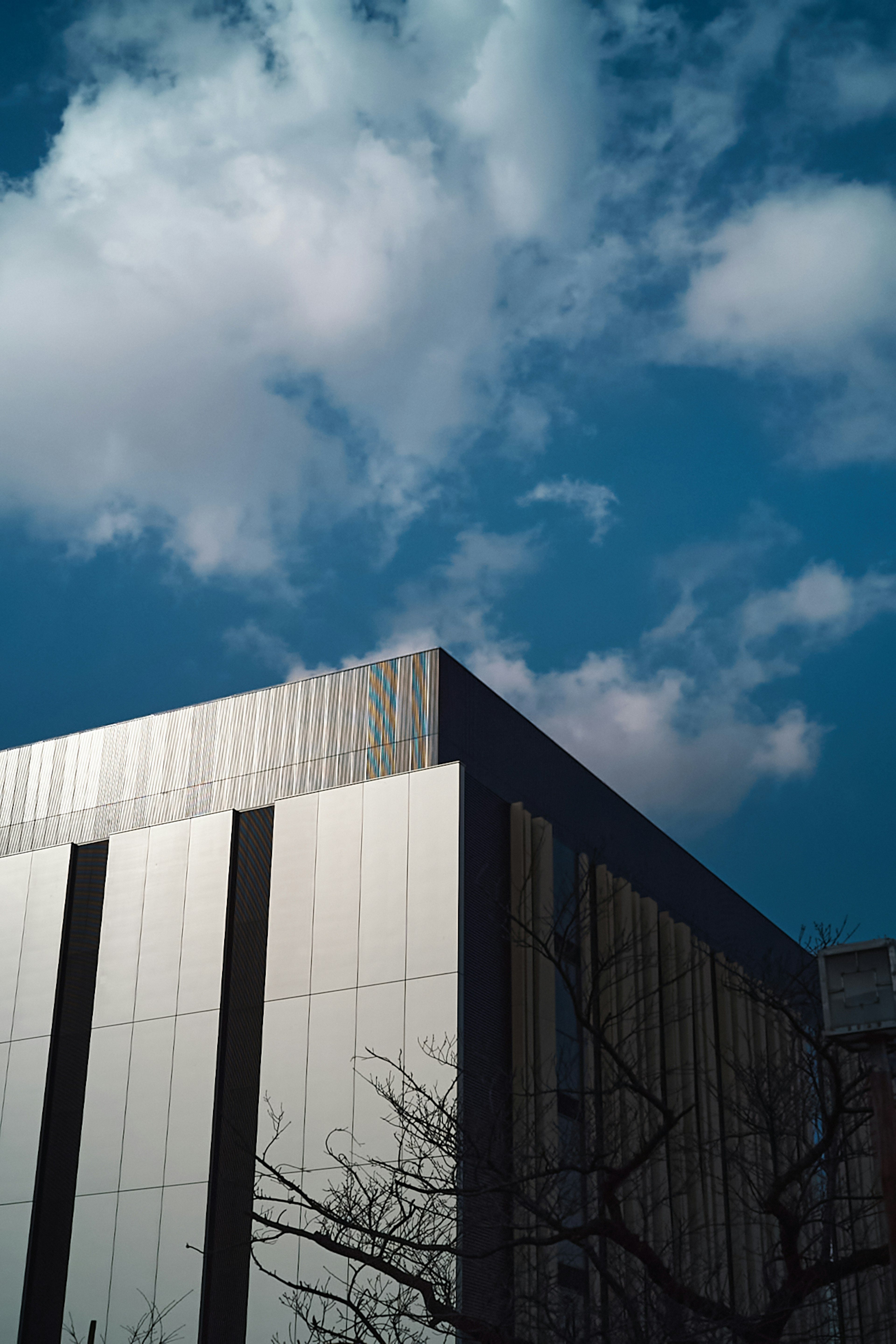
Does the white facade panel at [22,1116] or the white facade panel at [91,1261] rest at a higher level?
the white facade panel at [22,1116]

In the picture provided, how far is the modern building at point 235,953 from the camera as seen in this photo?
25672 mm

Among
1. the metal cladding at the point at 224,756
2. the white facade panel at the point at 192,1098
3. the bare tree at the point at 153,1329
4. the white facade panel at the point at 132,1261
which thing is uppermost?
the metal cladding at the point at 224,756

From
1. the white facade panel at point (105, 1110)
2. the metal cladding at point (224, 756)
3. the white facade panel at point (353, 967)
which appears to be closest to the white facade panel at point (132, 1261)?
the white facade panel at point (105, 1110)

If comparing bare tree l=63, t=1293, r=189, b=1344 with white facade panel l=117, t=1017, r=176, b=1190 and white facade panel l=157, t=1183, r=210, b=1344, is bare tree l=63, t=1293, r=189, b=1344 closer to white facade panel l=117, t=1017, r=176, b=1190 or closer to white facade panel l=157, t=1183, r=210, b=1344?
white facade panel l=157, t=1183, r=210, b=1344

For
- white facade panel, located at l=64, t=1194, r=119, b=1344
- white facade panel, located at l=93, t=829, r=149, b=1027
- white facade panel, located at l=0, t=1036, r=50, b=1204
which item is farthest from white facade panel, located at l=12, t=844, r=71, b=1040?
white facade panel, located at l=64, t=1194, r=119, b=1344

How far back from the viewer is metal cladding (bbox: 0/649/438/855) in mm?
29078

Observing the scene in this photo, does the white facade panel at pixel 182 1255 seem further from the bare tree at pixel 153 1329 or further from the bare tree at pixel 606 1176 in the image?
the bare tree at pixel 606 1176

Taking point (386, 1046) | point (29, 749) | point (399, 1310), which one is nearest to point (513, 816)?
point (386, 1046)

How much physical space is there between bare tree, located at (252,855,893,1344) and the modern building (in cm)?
73

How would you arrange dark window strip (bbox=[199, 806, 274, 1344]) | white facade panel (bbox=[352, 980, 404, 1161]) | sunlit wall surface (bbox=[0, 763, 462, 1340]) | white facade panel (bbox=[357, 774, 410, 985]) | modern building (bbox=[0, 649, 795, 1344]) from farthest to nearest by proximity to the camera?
white facade panel (bbox=[357, 774, 410, 985])
modern building (bbox=[0, 649, 795, 1344])
sunlit wall surface (bbox=[0, 763, 462, 1340])
dark window strip (bbox=[199, 806, 274, 1344])
white facade panel (bbox=[352, 980, 404, 1161])

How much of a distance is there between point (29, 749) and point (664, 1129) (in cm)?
2435

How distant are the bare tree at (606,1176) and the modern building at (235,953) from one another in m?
0.73

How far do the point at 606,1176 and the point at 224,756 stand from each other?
51.8ft

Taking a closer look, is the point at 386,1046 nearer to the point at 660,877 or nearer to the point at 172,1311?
the point at 172,1311
